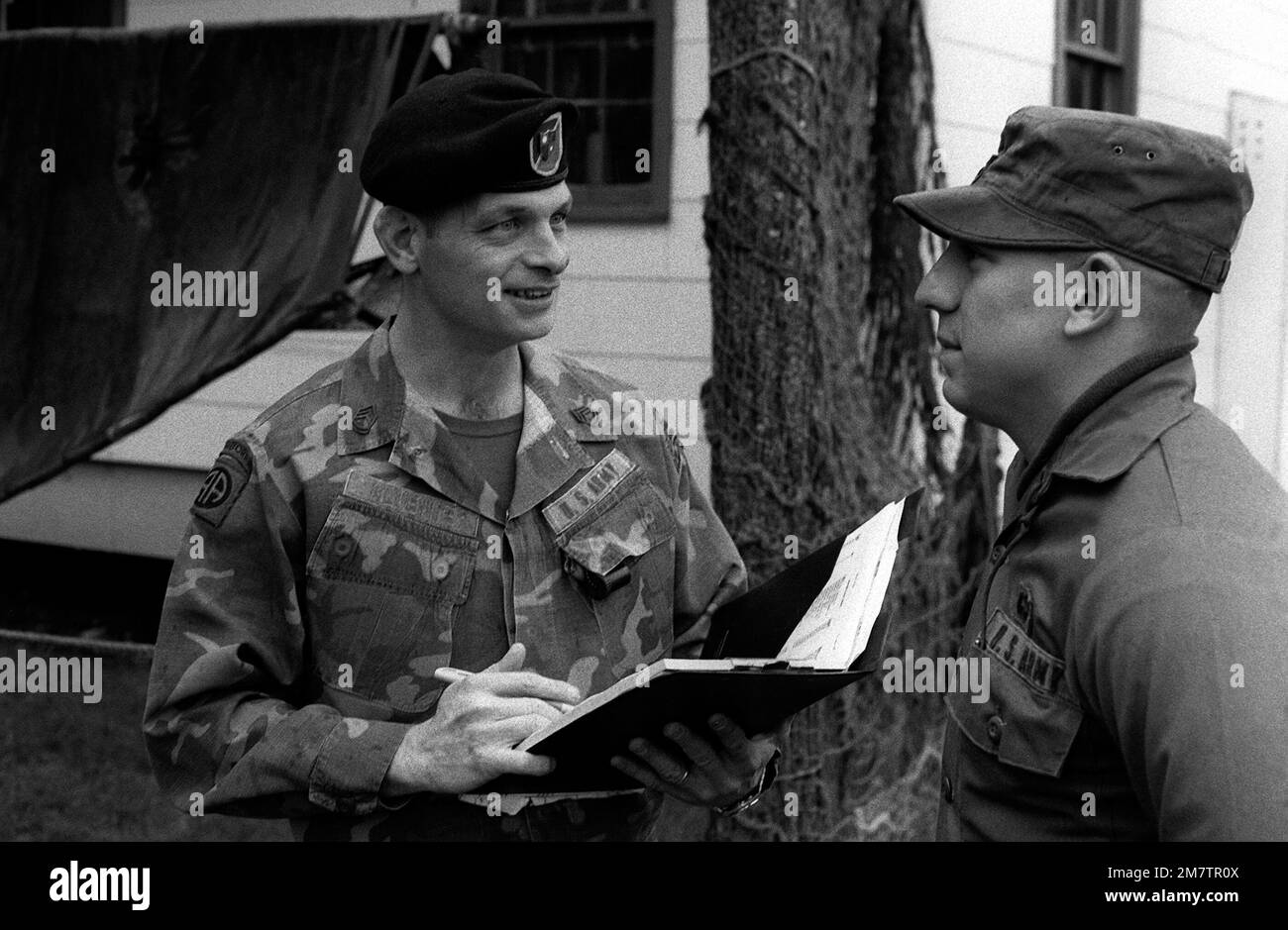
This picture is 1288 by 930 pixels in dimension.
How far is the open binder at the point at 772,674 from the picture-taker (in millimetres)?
2021

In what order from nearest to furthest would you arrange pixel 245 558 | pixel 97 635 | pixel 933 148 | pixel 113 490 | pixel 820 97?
pixel 245 558 → pixel 820 97 → pixel 933 148 → pixel 97 635 → pixel 113 490

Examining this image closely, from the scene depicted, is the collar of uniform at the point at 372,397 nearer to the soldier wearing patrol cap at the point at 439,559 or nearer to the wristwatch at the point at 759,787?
the soldier wearing patrol cap at the point at 439,559

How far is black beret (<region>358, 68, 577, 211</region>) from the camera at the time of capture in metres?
2.52

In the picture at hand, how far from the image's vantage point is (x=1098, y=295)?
2.05 meters

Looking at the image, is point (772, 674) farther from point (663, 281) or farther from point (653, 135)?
point (653, 135)

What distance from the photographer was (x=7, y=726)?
6336 millimetres

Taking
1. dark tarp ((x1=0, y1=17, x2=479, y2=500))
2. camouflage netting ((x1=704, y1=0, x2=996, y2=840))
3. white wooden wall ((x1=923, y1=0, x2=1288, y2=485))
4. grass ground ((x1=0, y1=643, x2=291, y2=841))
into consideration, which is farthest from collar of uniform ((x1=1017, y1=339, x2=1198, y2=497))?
white wooden wall ((x1=923, y1=0, x2=1288, y2=485))

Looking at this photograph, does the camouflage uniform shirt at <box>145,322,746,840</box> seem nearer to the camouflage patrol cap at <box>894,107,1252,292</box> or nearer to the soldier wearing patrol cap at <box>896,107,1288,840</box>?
the soldier wearing patrol cap at <box>896,107,1288,840</box>

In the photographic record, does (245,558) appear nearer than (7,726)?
Yes

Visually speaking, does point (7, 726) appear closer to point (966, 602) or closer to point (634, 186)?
point (634, 186)

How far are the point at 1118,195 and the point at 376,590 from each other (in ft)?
4.21
